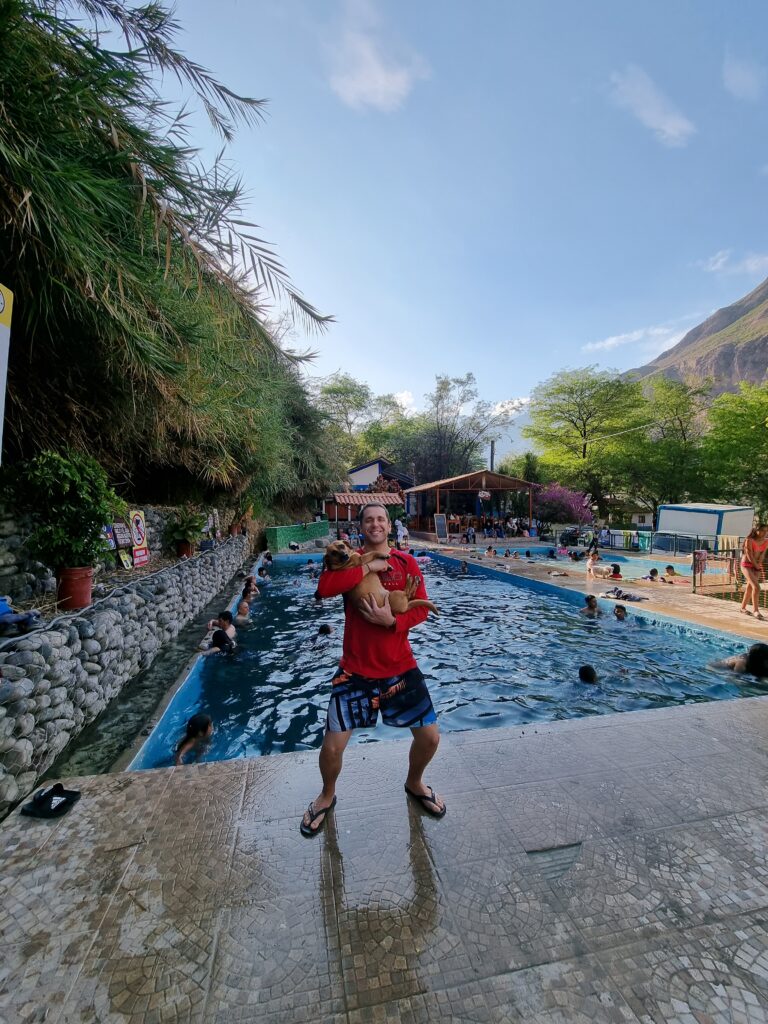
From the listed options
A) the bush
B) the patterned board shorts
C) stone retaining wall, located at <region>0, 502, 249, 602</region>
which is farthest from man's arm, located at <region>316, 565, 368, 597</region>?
stone retaining wall, located at <region>0, 502, 249, 602</region>

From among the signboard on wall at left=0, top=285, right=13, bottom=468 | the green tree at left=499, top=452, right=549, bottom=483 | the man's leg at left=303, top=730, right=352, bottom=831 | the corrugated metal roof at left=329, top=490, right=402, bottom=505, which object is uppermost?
the green tree at left=499, top=452, right=549, bottom=483

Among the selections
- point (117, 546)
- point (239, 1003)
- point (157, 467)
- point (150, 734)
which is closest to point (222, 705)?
point (150, 734)

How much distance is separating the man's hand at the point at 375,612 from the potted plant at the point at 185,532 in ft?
28.1

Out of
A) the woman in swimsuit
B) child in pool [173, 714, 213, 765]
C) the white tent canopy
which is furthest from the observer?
the white tent canopy

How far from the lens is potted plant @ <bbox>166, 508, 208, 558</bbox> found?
991 centimetres

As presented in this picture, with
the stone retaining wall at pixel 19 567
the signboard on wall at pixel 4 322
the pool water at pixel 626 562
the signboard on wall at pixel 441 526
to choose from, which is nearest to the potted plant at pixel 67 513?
the stone retaining wall at pixel 19 567

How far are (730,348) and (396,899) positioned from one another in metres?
122

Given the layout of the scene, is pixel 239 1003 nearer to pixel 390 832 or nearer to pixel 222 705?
pixel 390 832

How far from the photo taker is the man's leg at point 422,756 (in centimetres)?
250

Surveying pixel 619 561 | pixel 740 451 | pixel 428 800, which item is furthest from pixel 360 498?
pixel 428 800

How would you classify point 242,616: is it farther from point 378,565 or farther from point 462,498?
point 462,498

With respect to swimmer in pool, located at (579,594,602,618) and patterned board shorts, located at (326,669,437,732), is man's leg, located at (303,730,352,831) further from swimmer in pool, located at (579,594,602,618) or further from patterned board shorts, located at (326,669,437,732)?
swimmer in pool, located at (579,594,602,618)

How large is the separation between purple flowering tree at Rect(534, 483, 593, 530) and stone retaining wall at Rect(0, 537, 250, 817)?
2716 cm

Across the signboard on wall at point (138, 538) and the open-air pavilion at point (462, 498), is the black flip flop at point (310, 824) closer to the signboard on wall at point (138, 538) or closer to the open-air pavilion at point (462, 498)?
the signboard on wall at point (138, 538)
